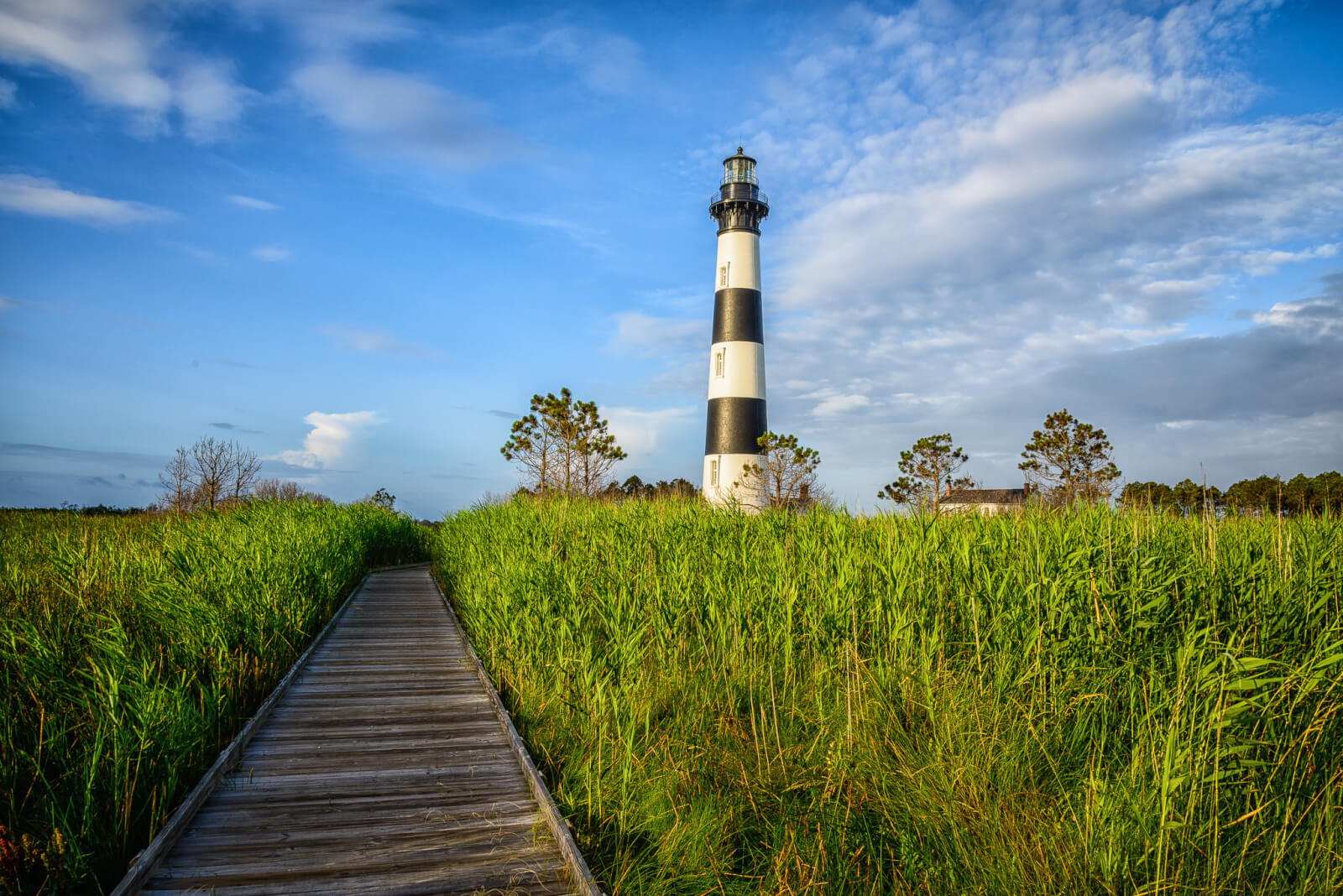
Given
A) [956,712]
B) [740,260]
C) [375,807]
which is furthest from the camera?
[740,260]

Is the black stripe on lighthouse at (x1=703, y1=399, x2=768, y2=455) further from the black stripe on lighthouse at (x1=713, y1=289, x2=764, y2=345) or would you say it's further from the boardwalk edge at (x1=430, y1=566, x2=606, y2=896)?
the boardwalk edge at (x1=430, y1=566, x2=606, y2=896)

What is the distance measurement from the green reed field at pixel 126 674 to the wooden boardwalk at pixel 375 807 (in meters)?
0.24

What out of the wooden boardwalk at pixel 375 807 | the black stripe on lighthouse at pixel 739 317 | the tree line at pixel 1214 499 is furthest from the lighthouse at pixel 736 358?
the wooden boardwalk at pixel 375 807

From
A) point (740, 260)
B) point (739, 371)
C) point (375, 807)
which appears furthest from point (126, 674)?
point (740, 260)

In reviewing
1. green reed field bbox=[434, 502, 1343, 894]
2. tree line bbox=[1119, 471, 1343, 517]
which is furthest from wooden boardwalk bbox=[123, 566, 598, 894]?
tree line bbox=[1119, 471, 1343, 517]

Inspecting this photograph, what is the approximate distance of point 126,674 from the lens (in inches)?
154

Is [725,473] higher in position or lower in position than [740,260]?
lower

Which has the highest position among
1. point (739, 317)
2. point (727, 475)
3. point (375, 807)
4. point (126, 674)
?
point (739, 317)

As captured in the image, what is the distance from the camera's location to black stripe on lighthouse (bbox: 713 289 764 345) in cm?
2259

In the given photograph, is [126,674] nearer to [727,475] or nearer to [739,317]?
[727,475]

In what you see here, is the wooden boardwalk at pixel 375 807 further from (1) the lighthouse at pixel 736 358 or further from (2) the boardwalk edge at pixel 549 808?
(1) the lighthouse at pixel 736 358

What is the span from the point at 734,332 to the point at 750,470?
15.3 ft

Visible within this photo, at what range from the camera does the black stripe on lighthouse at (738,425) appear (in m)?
22.3

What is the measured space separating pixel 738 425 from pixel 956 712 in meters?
19.5
